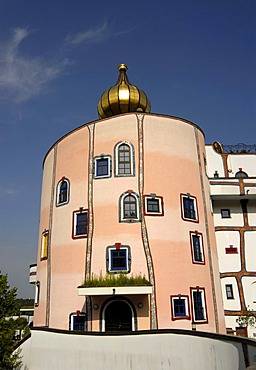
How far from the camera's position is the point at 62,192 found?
14719 mm

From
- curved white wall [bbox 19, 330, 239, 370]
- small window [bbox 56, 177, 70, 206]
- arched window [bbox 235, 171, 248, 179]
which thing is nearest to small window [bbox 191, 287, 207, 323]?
curved white wall [bbox 19, 330, 239, 370]

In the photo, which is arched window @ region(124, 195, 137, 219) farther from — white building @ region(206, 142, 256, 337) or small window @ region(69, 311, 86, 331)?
white building @ region(206, 142, 256, 337)

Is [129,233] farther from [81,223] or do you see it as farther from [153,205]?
[81,223]

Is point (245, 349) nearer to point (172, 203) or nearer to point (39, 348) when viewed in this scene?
point (39, 348)

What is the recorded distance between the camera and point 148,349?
331 inches

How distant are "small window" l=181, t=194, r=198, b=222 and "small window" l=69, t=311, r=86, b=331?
5.05 meters

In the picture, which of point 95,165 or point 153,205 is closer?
point 153,205

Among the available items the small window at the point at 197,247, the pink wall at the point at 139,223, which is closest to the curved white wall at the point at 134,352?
the pink wall at the point at 139,223

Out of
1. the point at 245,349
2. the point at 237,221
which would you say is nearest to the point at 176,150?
the point at 237,221

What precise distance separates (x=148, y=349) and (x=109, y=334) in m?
1.08

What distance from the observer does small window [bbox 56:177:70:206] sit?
14473 mm

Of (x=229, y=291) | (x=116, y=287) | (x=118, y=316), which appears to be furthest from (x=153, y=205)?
(x=229, y=291)

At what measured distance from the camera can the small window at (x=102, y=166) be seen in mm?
13789

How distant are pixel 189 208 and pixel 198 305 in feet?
11.6
